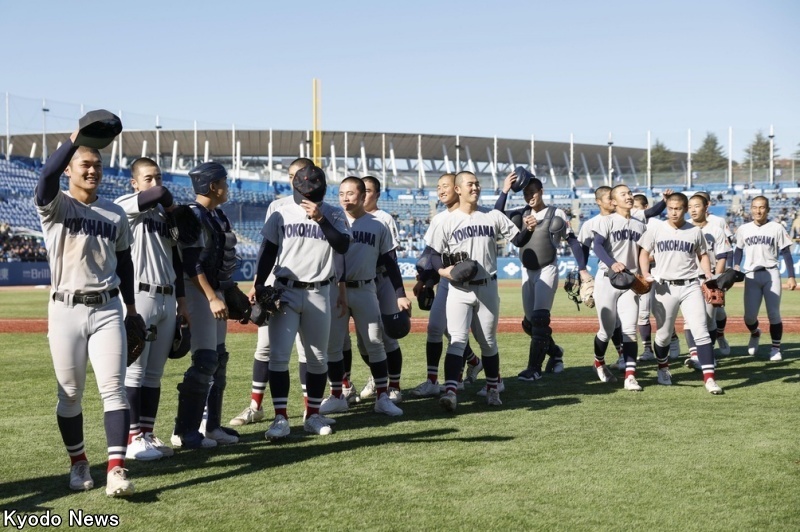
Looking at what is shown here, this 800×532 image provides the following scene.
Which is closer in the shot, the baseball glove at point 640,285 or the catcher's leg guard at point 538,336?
the baseball glove at point 640,285

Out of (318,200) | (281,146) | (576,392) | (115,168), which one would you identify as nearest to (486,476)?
(318,200)

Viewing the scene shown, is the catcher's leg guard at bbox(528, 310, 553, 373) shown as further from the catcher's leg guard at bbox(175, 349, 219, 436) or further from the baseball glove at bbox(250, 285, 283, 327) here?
the catcher's leg guard at bbox(175, 349, 219, 436)

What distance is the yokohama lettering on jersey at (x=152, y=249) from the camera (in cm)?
601

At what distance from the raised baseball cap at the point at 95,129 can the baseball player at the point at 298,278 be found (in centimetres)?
193

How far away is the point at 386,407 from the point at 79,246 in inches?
137

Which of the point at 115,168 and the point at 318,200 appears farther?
the point at 115,168

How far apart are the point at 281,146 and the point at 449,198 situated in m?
48.4

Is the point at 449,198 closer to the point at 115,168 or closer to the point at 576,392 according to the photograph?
the point at 576,392

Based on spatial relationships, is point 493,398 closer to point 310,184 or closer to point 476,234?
point 476,234

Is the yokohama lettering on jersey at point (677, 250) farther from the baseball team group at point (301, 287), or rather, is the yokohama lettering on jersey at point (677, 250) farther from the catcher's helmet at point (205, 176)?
the catcher's helmet at point (205, 176)

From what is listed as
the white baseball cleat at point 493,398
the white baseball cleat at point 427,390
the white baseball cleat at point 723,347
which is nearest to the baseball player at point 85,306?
the white baseball cleat at point 493,398

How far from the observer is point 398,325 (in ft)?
26.8

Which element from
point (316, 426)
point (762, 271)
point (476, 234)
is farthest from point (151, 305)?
point (762, 271)

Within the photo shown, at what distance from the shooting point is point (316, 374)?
699cm
